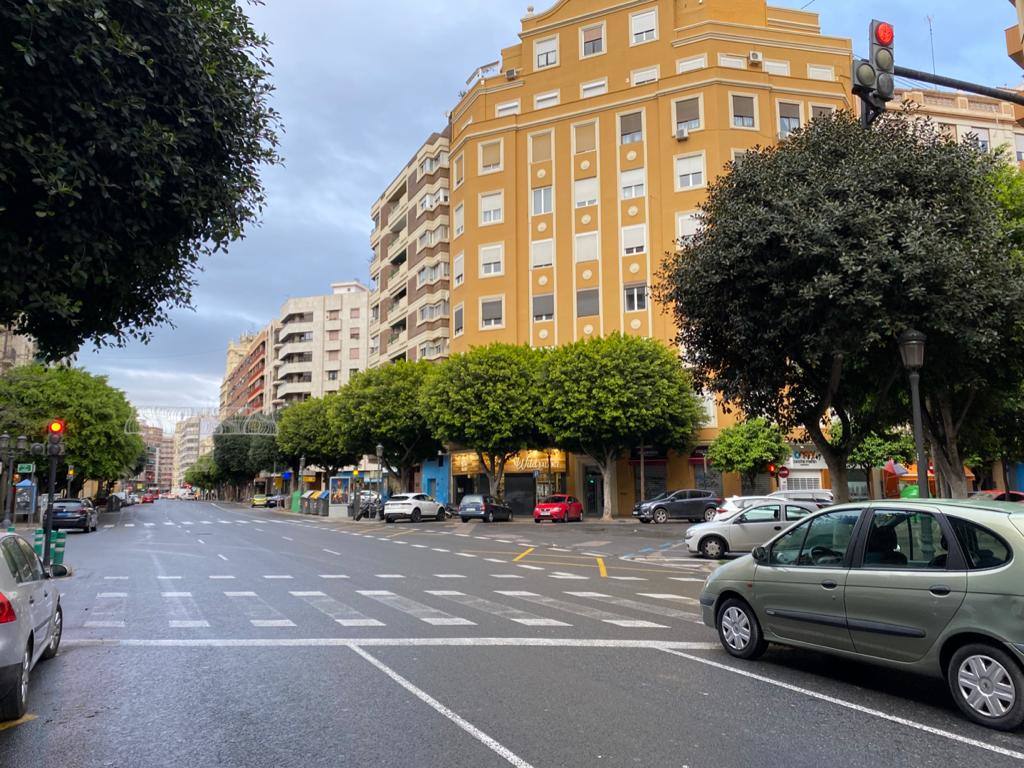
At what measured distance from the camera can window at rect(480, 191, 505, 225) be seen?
50.2 metres

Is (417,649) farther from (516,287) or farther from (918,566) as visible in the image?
(516,287)

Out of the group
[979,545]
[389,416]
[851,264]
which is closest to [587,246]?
[389,416]

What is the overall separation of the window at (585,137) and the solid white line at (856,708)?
44328mm

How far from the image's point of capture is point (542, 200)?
49.0m

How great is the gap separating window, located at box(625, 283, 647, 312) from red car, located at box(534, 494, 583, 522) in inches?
509

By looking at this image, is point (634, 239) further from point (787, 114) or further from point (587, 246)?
point (787, 114)

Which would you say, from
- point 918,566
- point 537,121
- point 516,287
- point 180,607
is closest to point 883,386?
point 918,566

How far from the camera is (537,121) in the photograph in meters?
49.8

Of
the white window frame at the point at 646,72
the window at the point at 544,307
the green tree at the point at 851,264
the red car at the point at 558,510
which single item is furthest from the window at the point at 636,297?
the green tree at the point at 851,264

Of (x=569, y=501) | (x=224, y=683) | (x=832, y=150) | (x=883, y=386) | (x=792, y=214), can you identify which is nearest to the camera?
(x=224, y=683)

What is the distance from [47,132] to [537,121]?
46197 mm

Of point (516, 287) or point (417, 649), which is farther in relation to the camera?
point (516, 287)

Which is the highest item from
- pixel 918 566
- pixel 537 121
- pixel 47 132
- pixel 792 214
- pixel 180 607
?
pixel 537 121

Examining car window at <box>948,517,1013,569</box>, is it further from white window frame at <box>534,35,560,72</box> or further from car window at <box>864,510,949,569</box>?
white window frame at <box>534,35,560,72</box>
